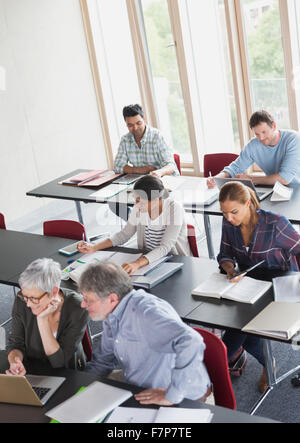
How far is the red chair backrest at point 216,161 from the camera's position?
583 centimetres

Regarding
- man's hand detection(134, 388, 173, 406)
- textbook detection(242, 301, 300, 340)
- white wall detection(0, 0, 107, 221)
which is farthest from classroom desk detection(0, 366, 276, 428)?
white wall detection(0, 0, 107, 221)

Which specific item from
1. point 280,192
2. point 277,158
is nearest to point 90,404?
point 280,192

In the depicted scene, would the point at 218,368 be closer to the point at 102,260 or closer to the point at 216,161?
the point at 102,260

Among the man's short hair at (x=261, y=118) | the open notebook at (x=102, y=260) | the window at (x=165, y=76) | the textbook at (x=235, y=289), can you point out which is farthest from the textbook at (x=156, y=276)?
the window at (x=165, y=76)

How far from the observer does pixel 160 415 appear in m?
2.45

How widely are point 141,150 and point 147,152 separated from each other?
71 mm

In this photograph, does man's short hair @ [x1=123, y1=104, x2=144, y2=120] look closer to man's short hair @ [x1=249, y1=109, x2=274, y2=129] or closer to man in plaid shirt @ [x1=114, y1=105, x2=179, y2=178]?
man in plaid shirt @ [x1=114, y1=105, x2=179, y2=178]

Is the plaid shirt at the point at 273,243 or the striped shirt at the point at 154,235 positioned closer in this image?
the plaid shirt at the point at 273,243

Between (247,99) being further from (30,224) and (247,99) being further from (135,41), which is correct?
(30,224)

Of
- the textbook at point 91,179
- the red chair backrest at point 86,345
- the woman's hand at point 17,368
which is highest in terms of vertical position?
the textbook at point 91,179

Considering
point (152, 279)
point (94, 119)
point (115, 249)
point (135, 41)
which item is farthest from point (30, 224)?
point (152, 279)

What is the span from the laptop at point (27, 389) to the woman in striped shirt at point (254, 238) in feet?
4.11

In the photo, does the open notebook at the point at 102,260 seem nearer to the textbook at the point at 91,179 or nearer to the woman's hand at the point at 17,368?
the woman's hand at the point at 17,368

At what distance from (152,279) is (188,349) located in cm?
123
